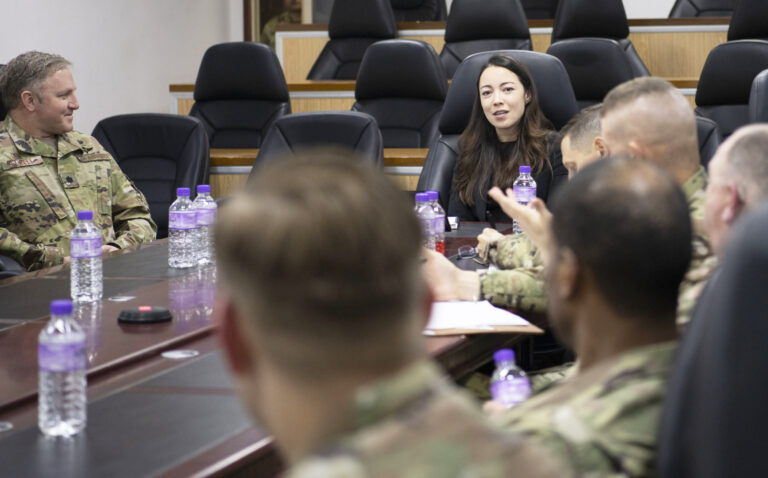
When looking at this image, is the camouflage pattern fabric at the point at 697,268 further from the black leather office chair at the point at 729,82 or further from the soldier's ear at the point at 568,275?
the black leather office chair at the point at 729,82

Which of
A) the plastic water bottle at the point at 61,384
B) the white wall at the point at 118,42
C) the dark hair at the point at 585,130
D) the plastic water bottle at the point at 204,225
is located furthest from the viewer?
the white wall at the point at 118,42

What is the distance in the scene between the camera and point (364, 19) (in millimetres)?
6578

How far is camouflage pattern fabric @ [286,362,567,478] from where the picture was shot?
28.7 inches

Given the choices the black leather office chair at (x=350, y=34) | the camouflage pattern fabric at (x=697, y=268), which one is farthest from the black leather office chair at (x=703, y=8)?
the camouflage pattern fabric at (x=697, y=268)

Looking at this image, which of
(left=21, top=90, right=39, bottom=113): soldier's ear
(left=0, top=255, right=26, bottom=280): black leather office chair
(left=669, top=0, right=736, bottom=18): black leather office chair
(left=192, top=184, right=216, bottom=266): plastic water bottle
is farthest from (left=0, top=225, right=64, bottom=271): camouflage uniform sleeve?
(left=669, top=0, right=736, bottom=18): black leather office chair

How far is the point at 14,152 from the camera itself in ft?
11.6

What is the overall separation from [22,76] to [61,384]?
237 centimetres

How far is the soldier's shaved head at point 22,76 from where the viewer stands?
362cm

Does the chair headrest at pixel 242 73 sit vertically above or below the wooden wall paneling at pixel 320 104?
above

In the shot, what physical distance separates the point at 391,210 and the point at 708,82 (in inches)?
181

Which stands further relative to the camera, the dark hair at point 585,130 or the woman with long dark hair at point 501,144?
the woman with long dark hair at point 501,144

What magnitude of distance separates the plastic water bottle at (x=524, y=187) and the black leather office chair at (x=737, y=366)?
2.67 metres

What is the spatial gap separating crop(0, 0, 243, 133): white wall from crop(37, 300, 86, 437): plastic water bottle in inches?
167

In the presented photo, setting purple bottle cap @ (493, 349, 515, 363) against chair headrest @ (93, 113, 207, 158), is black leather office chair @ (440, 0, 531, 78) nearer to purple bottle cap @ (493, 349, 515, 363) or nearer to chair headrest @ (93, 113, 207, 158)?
chair headrest @ (93, 113, 207, 158)
